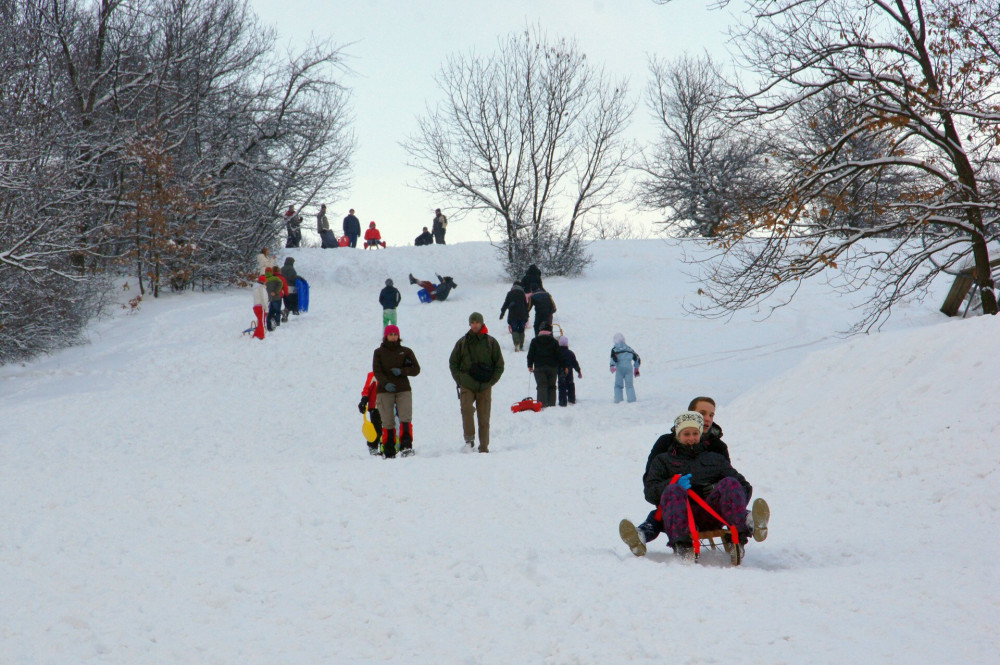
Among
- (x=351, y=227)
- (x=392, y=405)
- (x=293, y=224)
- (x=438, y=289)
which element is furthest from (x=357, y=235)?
(x=392, y=405)

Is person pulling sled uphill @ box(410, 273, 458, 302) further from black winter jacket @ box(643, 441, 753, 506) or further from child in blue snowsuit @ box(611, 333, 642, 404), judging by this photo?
black winter jacket @ box(643, 441, 753, 506)

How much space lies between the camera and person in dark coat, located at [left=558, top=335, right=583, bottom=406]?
1510 centimetres

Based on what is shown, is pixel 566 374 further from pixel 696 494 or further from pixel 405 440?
pixel 696 494

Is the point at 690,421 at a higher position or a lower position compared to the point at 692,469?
higher

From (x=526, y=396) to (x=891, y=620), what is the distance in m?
12.5

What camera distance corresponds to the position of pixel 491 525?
22.1 ft

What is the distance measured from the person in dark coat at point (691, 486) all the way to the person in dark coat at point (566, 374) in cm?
929

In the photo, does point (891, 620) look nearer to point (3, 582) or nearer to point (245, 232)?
point (3, 582)

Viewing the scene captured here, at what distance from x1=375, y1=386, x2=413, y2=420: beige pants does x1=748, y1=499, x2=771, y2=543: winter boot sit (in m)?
5.88

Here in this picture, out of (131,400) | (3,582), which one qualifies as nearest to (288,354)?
(131,400)

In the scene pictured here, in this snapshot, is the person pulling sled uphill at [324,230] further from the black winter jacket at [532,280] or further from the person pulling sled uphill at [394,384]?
the person pulling sled uphill at [394,384]

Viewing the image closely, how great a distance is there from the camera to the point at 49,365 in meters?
18.9

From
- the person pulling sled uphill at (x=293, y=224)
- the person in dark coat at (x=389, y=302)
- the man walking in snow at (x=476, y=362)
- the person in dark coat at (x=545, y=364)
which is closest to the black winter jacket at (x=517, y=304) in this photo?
the person in dark coat at (x=389, y=302)

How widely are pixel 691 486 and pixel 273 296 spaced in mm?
17470
